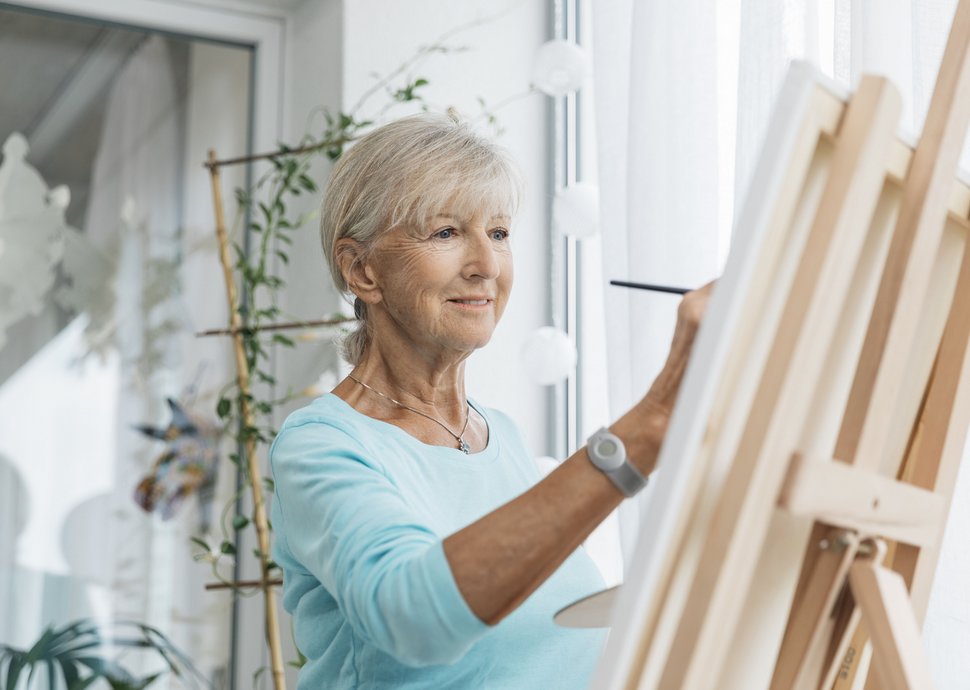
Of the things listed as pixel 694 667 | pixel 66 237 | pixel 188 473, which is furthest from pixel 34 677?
pixel 694 667

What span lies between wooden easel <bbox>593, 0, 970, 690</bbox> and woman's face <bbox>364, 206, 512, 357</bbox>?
518 millimetres

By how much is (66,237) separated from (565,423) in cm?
118

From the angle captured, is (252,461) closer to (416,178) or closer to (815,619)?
(416,178)

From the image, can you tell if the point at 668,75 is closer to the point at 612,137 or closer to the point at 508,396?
the point at 612,137

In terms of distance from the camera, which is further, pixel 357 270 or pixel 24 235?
pixel 24 235

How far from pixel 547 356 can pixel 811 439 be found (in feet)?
4.21

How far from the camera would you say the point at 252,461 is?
2.46m

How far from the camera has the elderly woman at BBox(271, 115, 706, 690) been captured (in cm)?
97

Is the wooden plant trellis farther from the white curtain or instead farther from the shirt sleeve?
the shirt sleeve

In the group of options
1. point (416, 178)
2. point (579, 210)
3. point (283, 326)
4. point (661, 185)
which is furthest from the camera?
point (283, 326)

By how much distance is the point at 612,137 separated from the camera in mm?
2170

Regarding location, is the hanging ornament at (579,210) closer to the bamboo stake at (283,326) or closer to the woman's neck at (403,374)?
the bamboo stake at (283,326)

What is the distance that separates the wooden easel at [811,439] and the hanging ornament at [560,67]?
1.22 meters

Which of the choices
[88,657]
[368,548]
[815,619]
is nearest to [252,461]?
[88,657]
